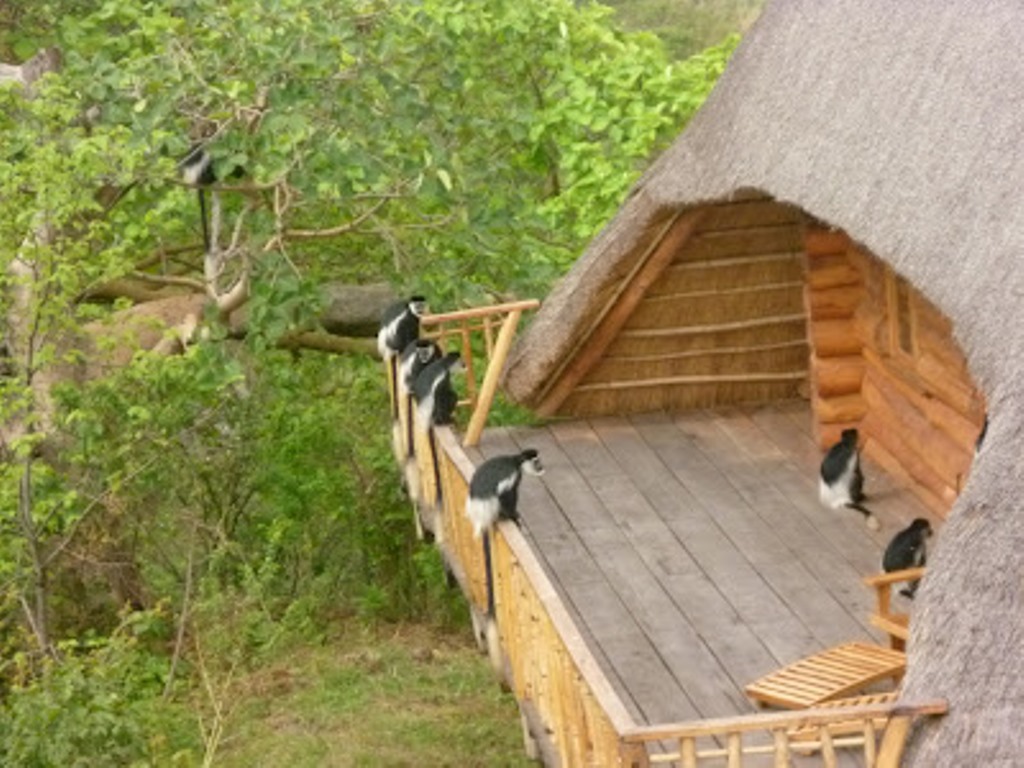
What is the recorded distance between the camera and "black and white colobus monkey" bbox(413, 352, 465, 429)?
385 inches

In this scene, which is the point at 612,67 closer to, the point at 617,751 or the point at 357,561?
the point at 357,561

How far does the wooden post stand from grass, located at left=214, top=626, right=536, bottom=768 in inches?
82.3

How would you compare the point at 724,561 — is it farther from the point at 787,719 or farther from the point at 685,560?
the point at 787,719

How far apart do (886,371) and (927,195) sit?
8.69 feet

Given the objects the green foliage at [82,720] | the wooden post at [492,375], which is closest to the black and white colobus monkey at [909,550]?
the wooden post at [492,375]

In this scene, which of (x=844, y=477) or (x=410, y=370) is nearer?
(x=844, y=477)

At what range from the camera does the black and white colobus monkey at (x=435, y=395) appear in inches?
385

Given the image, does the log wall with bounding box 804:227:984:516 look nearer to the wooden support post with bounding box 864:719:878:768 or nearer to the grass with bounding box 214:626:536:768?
the grass with bounding box 214:626:536:768

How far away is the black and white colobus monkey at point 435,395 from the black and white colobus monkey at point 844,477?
1.86 metres

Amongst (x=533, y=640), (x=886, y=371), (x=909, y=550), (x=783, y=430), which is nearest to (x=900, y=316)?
(x=886, y=371)

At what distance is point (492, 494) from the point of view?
8.27 m

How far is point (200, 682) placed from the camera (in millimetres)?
12969

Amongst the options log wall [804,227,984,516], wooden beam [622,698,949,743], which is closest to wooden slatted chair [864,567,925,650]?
log wall [804,227,984,516]

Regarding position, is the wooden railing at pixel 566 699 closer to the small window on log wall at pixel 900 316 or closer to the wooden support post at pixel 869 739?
the wooden support post at pixel 869 739
